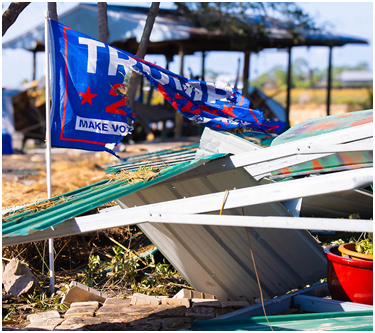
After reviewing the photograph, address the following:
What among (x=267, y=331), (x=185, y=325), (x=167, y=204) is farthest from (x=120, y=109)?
(x=267, y=331)

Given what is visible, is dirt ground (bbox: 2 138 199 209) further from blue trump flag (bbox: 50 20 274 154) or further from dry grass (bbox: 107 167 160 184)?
dry grass (bbox: 107 167 160 184)

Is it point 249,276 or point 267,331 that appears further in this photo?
point 249,276

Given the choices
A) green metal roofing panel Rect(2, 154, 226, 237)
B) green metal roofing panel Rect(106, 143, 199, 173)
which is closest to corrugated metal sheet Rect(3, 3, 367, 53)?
green metal roofing panel Rect(106, 143, 199, 173)

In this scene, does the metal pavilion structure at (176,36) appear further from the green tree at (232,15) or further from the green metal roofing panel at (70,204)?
the green metal roofing panel at (70,204)

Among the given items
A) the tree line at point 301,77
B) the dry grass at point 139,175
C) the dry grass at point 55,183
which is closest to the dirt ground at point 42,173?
the dry grass at point 55,183

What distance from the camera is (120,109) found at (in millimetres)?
5156

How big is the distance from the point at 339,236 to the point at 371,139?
383cm

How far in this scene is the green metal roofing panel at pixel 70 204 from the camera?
3.51 metres

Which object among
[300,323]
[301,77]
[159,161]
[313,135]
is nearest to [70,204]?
[159,161]

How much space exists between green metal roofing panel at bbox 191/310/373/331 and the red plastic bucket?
29 centimetres

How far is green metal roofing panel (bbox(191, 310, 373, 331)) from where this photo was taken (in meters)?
3.89

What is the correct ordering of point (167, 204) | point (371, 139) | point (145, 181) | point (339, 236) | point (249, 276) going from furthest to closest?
point (339, 236), point (249, 276), point (145, 181), point (371, 139), point (167, 204)

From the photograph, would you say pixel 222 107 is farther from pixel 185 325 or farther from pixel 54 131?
pixel 185 325

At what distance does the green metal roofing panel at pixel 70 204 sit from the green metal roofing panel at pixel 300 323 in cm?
136
